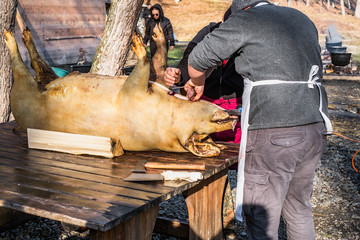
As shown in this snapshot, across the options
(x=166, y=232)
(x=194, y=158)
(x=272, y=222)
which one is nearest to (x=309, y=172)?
(x=272, y=222)

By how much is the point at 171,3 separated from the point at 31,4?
24532 mm

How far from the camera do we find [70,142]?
2.97 m

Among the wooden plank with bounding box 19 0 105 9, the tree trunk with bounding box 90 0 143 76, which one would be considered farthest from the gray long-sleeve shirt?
the wooden plank with bounding box 19 0 105 9

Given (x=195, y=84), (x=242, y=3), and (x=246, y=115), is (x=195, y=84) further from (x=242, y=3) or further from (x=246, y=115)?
(x=242, y=3)

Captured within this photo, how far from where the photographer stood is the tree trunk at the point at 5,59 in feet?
15.7

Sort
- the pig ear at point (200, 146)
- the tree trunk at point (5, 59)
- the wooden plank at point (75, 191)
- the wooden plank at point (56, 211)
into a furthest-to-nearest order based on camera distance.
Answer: the tree trunk at point (5, 59)
the pig ear at point (200, 146)
the wooden plank at point (75, 191)
the wooden plank at point (56, 211)

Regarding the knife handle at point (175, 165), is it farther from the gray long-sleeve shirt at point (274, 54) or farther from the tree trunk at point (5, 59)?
the tree trunk at point (5, 59)

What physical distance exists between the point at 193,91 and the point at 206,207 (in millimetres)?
822

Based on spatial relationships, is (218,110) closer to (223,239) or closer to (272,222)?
(272,222)

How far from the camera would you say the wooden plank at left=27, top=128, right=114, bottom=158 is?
2.88m

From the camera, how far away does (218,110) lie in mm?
2928

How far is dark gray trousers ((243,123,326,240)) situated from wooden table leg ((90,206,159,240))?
0.65 m

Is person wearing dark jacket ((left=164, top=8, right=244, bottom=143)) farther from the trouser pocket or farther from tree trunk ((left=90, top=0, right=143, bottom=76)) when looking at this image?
tree trunk ((left=90, top=0, right=143, bottom=76))

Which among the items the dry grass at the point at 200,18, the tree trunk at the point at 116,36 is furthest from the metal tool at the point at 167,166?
the dry grass at the point at 200,18
